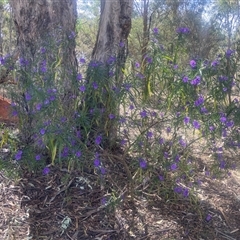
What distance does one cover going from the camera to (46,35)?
3.28m

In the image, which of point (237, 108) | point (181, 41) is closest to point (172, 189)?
point (237, 108)

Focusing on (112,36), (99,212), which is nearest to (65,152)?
(99,212)

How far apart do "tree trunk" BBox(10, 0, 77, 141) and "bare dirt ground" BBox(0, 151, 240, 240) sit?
21.9 inches

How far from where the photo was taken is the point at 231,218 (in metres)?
3.54

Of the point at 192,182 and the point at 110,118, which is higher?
the point at 110,118

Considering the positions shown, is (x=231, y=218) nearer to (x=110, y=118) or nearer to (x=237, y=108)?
(x=237, y=108)

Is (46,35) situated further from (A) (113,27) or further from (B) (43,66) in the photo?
(A) (113,27)

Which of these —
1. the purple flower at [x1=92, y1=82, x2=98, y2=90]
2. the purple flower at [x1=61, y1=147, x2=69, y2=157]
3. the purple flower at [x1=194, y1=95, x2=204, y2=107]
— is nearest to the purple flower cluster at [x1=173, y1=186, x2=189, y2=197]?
the purple flower at [x1=194, y1=95, x2=204, y2=107]

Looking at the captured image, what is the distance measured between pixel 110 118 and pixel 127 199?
0.75 m

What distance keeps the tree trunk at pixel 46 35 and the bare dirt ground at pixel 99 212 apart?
0.56m

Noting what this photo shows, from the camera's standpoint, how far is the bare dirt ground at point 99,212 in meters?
3.08

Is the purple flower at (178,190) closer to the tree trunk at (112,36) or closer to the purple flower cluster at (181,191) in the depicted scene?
the purple flower cluster at (181,191)

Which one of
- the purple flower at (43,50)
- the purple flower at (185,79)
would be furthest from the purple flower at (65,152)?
the purple flower at (185,79)

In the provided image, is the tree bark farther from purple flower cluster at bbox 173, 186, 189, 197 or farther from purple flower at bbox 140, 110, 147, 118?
purple flower cluster at bbox 173, 186, 189, 197
